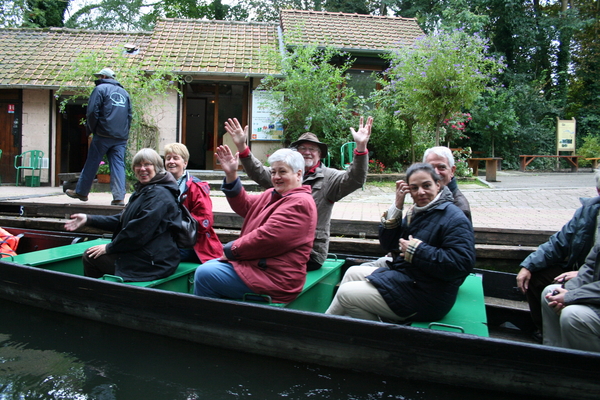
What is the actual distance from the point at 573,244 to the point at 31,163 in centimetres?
1324

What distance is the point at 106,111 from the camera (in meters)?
6.94

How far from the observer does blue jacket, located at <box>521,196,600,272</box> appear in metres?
3.20

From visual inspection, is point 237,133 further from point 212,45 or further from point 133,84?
point 212,45

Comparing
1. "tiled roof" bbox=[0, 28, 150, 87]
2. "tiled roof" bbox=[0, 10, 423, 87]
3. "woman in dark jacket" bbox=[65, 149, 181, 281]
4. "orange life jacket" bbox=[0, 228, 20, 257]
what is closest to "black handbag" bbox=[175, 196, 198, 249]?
"woman in dark jacket" bbox=[65, 149, 181, 281]

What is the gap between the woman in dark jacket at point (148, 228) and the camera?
3.67 m

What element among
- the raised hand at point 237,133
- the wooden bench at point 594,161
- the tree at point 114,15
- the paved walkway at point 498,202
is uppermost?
the tree at point 114,15

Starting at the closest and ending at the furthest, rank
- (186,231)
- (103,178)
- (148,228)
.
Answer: (148,228) → (186,231) → (103,178)

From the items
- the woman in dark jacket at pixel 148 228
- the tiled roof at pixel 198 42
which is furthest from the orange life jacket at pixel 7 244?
the tiled roof at pixel 198 42

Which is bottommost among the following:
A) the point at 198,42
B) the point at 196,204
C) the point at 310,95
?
the point at 196,204

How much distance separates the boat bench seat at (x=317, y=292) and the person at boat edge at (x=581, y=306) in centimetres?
160

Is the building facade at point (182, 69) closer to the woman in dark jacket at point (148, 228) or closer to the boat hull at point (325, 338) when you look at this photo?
the woman in dark jacket at point (148, 228)

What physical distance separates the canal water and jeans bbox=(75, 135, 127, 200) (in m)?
3.35

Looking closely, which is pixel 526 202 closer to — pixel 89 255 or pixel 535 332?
pixel 535 332

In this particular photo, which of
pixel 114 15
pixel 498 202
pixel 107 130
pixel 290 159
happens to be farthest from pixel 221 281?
pixel 114 15
